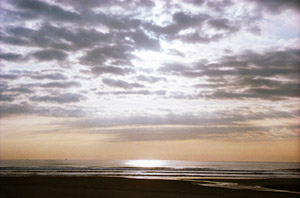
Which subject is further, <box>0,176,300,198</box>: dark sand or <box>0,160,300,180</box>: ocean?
<box>0,160,300,180</box>: ocean

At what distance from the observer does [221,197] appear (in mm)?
19797

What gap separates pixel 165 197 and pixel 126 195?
2822 mm

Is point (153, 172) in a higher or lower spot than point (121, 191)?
higher

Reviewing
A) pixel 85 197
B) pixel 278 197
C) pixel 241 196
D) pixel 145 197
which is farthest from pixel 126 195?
pixel 278 197

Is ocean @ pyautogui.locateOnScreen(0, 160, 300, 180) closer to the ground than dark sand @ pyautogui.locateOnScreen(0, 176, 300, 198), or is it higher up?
higher up

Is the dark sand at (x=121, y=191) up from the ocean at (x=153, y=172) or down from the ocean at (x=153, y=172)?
down

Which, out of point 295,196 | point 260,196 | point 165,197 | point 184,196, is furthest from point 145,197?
point 295,196

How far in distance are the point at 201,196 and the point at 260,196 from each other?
14.0 ft

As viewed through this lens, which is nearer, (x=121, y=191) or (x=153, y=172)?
(x=121, y=191)

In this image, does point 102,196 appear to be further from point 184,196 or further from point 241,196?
point 241,196

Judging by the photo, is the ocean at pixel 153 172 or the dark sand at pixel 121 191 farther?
the ocean at pixel 153 172

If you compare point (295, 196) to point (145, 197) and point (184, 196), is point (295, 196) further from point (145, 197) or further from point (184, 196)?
point (145, 197)

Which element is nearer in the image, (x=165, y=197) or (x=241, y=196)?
(x=165, y=197)

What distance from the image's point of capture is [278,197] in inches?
803
